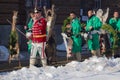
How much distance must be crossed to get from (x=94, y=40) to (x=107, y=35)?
784 millimetres

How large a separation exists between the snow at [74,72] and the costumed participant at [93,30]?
6.20 feet

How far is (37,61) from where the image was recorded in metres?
14.1

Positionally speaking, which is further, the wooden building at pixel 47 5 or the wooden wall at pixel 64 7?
the wooden wall at pixel 64 7

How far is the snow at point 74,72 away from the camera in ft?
37.9

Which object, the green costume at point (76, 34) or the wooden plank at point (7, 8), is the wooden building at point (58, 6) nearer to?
the wooden plank at point (7, 8)

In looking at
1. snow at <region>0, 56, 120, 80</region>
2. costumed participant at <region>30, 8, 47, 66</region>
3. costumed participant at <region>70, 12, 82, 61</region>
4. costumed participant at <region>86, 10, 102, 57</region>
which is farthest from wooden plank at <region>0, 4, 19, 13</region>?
costumed participant at <region>30, 8, 47, 66</region>

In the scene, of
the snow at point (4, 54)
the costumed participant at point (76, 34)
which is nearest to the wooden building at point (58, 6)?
the snow at point (4, 54)

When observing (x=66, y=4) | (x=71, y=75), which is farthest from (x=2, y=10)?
(x=71, y=75)

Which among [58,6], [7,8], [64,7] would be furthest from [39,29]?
[64,7]

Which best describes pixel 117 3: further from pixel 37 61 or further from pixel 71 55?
pixel 37 61

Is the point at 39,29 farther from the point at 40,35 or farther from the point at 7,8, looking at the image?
the point at 7,8

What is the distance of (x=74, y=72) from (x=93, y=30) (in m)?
3.75

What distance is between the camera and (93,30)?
16.0 metres

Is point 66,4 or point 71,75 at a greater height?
point 66,4
